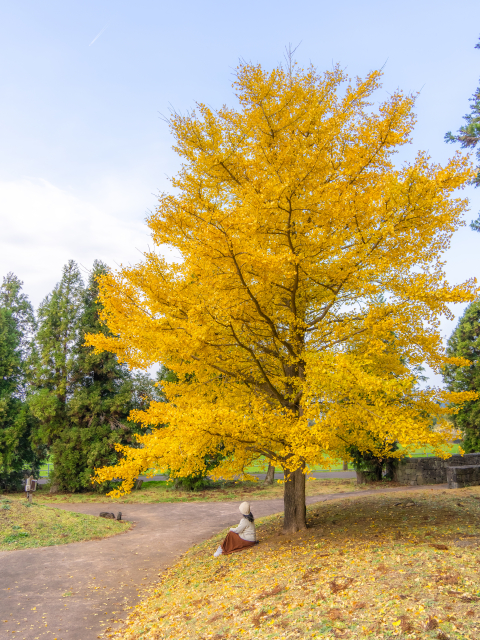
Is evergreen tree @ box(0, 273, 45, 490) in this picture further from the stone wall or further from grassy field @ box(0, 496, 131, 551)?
the stone wall

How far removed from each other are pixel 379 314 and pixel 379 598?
11.2ft

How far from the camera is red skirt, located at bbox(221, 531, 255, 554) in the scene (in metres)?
7.68

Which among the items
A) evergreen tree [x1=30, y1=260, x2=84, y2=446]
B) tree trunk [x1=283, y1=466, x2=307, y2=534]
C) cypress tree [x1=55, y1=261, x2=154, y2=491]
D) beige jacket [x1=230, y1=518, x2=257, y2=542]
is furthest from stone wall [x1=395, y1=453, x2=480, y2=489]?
evergreen tree [x1=30, y1=260, x2=84, y2=446]

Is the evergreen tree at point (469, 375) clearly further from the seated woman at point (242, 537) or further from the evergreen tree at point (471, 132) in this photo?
the seated woman at point (242, 537)

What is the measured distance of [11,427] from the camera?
19.4 metres

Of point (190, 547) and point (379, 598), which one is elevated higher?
point (379, 598)

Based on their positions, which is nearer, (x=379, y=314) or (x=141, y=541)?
(x=379, y=314)

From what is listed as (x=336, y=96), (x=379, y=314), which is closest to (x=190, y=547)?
(x=379, y=314)

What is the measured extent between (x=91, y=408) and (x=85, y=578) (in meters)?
13.4

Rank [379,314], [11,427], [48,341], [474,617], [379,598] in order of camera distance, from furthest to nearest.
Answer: [48,341]
[11,427]
[379,314]
[379,598]
[474,617]

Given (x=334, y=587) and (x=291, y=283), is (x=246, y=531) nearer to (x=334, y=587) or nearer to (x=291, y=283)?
(x=334, y=587)

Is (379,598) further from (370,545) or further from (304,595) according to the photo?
(370,545)

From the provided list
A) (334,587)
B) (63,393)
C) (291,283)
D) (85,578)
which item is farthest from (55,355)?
(334,587)

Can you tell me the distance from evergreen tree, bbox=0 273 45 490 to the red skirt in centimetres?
1518
